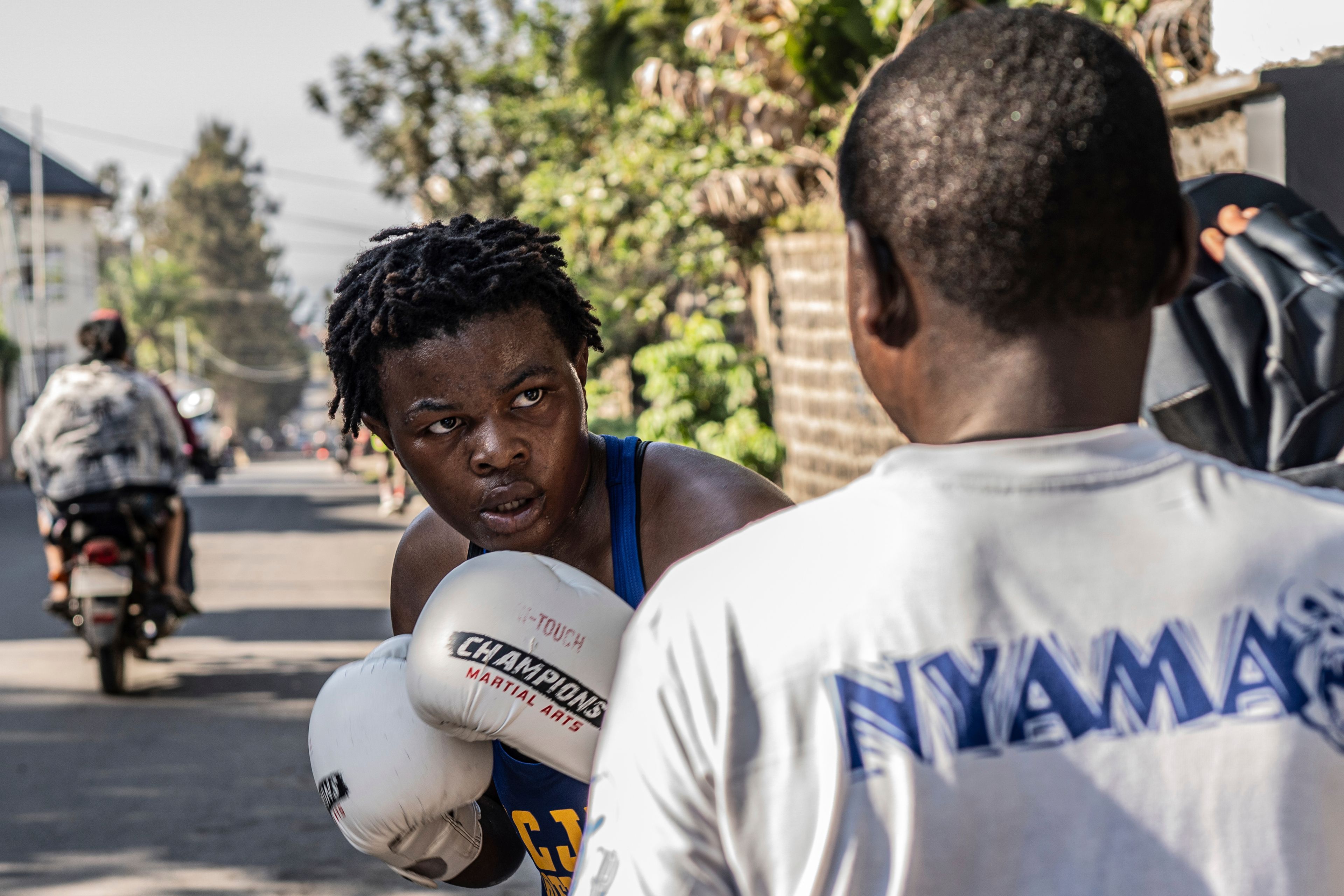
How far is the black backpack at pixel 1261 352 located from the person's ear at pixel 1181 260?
1.50 meters

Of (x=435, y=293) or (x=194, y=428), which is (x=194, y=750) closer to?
(x=435, y=293)

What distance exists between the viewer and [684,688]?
1.00 meters

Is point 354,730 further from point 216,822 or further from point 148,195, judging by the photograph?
point 148,195

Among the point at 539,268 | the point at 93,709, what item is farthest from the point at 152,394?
the point at 539,268

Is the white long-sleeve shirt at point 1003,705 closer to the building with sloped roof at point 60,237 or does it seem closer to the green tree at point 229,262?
the building with sloped roof at point 60,237

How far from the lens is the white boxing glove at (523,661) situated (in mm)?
1519

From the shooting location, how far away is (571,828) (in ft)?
5.94

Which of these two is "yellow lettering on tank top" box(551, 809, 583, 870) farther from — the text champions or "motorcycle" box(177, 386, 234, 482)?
"motorcycle" box(177, 386, 234, 482)

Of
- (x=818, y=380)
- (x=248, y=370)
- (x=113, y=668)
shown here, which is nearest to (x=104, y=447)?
(x=113, y=668)

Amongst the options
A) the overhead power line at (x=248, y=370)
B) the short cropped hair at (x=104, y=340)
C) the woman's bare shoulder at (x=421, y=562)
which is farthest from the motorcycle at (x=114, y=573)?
the overhead power line at (x=248, y=370)

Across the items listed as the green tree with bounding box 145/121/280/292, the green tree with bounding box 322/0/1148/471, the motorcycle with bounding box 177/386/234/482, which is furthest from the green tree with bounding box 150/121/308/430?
the motorcycle with bounding box 177/386/234/482

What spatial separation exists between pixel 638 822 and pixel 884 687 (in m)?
0.21

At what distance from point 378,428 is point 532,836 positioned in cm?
64

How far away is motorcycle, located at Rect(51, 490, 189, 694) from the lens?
21.7 feet
